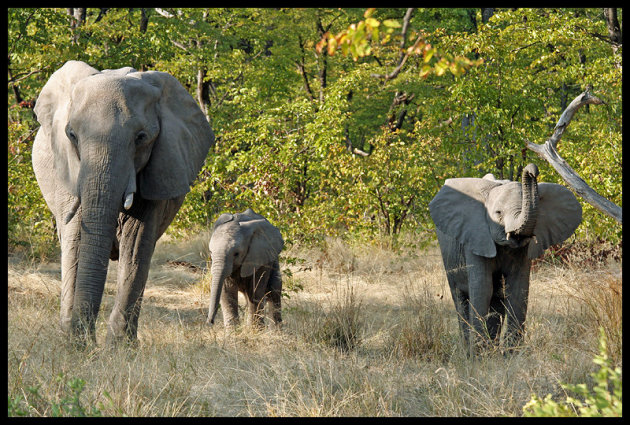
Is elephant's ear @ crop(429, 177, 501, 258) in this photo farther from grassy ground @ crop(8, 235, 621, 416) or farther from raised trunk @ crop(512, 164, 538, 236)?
grassy ground @ crop(8, 235, 621, 416)

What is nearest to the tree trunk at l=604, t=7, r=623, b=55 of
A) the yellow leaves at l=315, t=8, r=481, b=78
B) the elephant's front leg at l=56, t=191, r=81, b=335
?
the elephant's front leg at l=56, t=191, r=81, b=335

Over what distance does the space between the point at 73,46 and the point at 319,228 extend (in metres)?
4.74

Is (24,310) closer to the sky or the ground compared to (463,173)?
closer to the ground

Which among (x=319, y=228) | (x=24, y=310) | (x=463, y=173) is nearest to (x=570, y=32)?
(x=463, y=173)

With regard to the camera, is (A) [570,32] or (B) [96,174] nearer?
(B) [96,174]

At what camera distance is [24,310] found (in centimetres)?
810

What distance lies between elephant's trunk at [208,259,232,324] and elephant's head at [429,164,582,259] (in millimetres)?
2270

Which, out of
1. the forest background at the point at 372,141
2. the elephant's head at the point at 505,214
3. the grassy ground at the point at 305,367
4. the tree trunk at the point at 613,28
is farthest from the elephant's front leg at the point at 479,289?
the tree trunk at the point at 613,28

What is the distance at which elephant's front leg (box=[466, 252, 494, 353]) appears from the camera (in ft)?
22.7

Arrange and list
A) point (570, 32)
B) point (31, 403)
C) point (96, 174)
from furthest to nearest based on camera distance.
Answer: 1. point (570, 32)
2. point (96, 174)
3. point (31, 403)

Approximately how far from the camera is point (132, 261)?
6.52 metres
